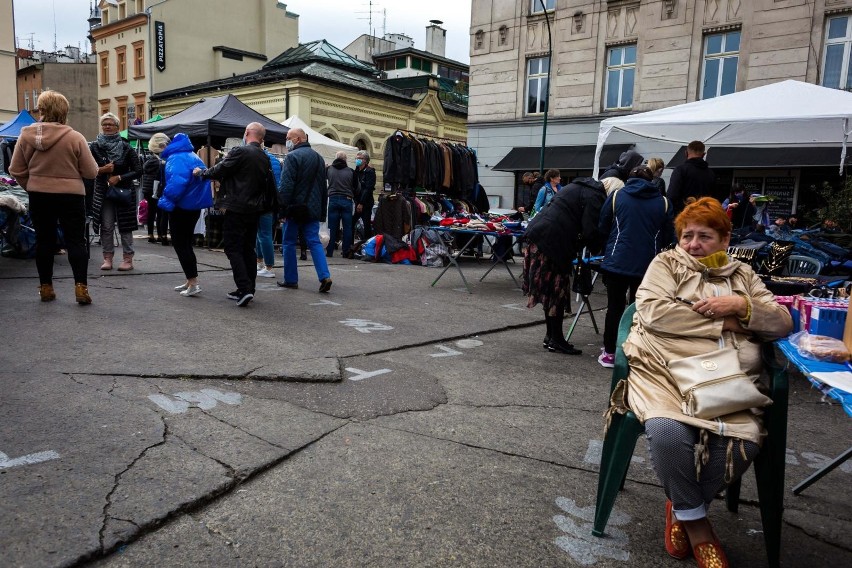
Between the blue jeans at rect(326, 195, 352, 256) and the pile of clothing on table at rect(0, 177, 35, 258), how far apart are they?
5.03m

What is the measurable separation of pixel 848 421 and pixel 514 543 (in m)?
2.97

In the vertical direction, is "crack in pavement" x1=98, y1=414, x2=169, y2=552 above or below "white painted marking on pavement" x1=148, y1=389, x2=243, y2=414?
below

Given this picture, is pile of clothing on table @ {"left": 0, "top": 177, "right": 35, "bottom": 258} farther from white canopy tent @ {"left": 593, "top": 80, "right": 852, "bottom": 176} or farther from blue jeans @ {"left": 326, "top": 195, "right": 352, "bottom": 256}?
white canopy tent @ {"left": 593, "top": 80, "right": 852, "bottom": 176}

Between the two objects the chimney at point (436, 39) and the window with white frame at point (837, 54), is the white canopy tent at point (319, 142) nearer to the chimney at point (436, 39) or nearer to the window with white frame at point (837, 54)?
the window with white frame at point (837, 54)

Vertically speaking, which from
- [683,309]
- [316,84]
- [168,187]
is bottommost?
[683,309]

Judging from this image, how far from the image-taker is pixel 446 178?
13.8 m

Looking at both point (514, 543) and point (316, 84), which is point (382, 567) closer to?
point (514, 543)

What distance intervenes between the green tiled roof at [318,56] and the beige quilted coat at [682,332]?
2962 centimetres

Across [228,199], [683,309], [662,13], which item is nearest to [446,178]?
[228,199]

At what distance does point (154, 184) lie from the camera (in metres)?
12.1

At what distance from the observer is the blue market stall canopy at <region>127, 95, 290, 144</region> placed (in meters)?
12.1

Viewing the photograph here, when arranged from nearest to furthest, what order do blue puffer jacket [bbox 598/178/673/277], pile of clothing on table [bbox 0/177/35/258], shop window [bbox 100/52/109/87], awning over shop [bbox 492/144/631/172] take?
1. blue puffer jacket [bbox 598/178/673/277]
2. pile of clothing on table [bbox 0/177/35/258]
3. awning over shop [bbox 492/144/631/172]
4. shop window [bbox 100/52/109/87]

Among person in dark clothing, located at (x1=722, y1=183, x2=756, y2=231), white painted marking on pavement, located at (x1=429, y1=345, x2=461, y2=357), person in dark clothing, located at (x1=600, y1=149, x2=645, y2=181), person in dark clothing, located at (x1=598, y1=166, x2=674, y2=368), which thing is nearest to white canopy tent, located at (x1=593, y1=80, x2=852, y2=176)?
person in dark clothing, located at (x1=722, y1=183, x2=756, y2=231)

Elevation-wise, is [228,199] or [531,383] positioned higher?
[228,199]
